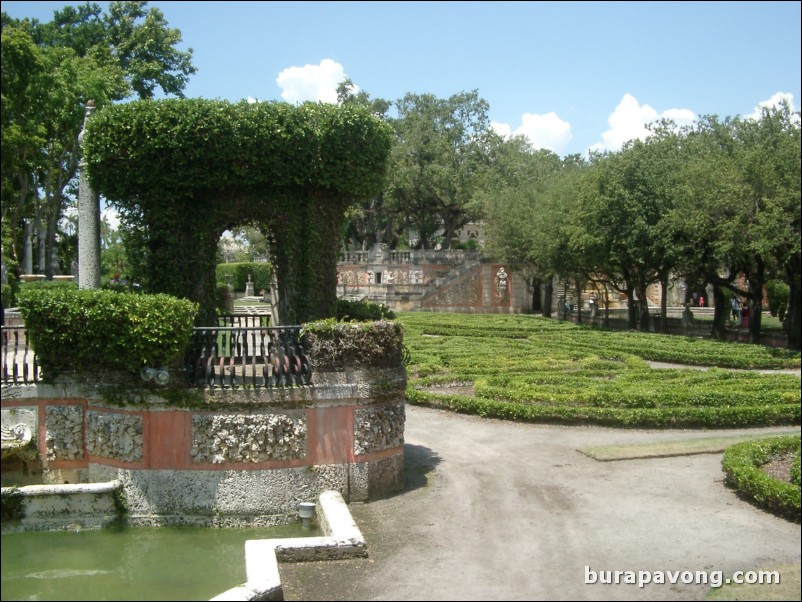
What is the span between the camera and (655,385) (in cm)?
1866

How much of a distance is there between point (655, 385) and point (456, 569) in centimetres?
1176

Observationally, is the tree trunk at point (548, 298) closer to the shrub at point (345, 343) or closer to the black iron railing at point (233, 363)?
the shrub at point (345, 343)

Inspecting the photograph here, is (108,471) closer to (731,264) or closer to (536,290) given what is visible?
(731,264)

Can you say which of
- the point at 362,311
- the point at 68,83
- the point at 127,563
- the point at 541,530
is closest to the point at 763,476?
the point at 541,530

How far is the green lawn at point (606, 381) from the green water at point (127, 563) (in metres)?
7.37

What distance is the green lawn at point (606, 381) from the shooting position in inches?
612

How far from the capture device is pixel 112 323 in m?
9.93

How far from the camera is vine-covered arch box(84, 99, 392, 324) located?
11.5m

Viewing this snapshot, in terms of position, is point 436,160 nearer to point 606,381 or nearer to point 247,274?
point 247,274

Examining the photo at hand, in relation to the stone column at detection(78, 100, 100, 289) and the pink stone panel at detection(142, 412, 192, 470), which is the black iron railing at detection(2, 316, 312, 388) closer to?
the pink stone panel at detection(142, 412, 192, 470)

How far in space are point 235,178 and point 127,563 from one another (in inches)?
230

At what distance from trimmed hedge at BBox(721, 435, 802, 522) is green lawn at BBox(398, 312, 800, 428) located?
260cm

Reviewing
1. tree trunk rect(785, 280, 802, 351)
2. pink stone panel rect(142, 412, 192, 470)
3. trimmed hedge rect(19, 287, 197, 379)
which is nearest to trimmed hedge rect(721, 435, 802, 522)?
pink stone panel rect(142, 412, 192, 470)

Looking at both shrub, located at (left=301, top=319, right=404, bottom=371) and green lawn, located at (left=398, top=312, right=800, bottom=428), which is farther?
green lawn, located at (left=398, top=312, right=800, bottom=428)
